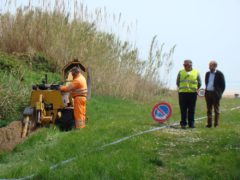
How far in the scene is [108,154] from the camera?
32.9ft

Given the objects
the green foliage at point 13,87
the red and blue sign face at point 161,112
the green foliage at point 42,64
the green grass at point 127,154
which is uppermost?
the green foliage at point 42,64

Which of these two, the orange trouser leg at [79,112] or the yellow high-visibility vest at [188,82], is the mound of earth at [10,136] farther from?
the yellow high-visibility vest at [188,82]

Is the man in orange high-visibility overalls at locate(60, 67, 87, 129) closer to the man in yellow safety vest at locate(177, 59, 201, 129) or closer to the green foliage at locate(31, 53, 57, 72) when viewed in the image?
the man in yellow safety vest at locate(177, 59, 201, 129)

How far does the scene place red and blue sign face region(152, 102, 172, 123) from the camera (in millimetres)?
14844

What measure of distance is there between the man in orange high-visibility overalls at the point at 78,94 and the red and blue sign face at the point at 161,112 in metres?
2.00

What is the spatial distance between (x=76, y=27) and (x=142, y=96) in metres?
4.33

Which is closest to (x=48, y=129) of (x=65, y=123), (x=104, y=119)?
(x=65, y=123)

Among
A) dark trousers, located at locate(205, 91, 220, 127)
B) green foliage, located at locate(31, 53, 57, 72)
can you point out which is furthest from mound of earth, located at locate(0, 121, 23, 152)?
green foliage, located at locate(31, 53, 57, 72)

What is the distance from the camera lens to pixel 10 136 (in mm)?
12875

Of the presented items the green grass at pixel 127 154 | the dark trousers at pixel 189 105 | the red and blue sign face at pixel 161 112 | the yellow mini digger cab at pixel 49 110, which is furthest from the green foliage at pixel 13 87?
the dark trousers at pixel 189 105

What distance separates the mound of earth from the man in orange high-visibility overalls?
4.83 feet

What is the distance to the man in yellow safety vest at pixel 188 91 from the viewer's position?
14.5 metres

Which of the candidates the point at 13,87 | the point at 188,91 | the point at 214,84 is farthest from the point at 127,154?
the point at 13,87

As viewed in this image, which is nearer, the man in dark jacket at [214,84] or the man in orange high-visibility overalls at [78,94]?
the man in orange high-visibility overalls at [78,94]
